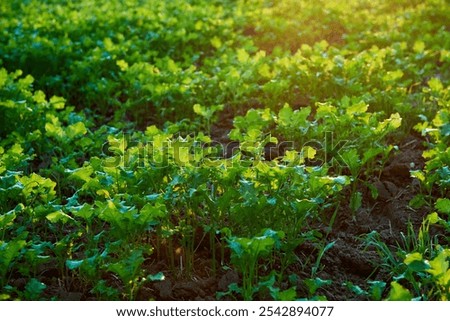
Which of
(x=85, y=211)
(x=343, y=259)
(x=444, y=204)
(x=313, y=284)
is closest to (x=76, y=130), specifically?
(x=85, y=211)

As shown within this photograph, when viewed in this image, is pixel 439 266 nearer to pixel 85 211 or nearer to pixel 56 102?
pixel 85 211

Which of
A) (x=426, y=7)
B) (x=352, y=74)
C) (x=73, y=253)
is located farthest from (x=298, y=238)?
(x=426, y=7)

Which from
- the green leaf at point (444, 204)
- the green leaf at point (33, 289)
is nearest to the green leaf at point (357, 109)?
the green leaf at point (444, 204)

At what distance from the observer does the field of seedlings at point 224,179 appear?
3.34m

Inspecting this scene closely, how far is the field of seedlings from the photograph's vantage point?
3.34m

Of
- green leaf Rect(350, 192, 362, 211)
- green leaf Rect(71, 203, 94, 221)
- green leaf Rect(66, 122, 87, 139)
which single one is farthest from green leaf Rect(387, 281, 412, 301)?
green leaf Rect(66, 122, 87, 139)

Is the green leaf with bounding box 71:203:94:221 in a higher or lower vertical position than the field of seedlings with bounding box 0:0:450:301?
higher

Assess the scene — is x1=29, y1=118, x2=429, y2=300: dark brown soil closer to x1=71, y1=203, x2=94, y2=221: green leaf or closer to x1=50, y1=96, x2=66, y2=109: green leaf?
x1=71, y1=203, x2=94, y2=221: green leaf

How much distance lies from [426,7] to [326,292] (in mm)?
5808

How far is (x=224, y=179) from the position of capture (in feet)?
11.7

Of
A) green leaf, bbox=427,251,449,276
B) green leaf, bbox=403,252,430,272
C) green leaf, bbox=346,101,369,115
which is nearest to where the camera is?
green leaf, bbox=427,251,449,276
